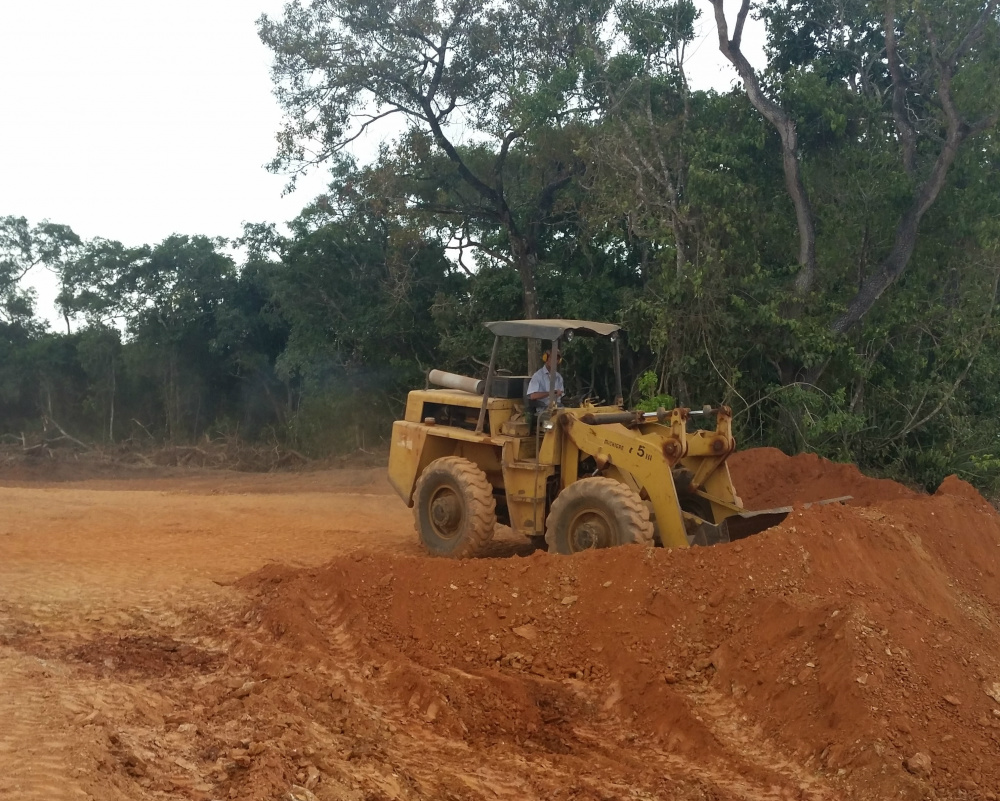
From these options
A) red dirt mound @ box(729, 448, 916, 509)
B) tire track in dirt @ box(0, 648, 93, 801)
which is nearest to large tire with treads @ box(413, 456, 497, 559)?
red dirt mound @ box(729, 448, 916, 509)

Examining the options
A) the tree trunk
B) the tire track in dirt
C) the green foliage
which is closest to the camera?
the tire track in dirt

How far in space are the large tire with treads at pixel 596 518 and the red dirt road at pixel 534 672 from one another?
1.78 ft

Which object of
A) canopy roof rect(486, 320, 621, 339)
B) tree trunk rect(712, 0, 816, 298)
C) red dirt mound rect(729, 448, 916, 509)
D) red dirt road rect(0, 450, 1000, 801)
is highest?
tree trunk rect(712, 0, 816, 298)

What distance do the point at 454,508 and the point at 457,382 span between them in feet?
5.56

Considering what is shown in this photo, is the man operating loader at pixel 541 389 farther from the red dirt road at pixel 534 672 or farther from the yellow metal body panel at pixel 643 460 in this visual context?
the red dirt road at pixel 534 672

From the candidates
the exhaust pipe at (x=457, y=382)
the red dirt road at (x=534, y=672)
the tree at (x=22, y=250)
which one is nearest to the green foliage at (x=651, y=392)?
the exhaust pipe at (x=457, y=382)

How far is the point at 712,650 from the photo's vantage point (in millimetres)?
6621

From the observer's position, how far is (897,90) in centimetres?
1496

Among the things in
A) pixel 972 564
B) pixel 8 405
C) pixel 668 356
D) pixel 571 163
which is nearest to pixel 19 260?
pixel 8 405

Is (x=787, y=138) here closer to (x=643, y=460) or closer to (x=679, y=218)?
(x=679, y=218)

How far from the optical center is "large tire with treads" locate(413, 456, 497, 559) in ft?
30.5

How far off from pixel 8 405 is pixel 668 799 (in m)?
28.4

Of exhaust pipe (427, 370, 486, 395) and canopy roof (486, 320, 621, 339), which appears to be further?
exhaust pipe (427, 370, 486, 395)

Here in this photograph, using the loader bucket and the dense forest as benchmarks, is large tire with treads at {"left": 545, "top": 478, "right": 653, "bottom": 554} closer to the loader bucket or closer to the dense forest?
the loader bucket
